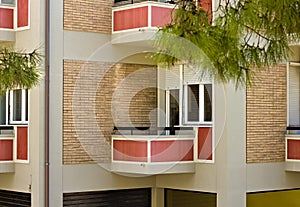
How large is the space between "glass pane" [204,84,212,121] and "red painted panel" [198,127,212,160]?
0.29 meters

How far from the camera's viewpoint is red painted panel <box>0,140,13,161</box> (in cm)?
1484

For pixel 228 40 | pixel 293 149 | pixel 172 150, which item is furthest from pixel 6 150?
pixel 228 40

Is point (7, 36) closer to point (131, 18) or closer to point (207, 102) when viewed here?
point (131, 18)

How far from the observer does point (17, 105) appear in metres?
15.5

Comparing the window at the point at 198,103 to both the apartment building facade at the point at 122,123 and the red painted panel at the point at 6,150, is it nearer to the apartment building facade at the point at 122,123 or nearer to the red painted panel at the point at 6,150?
the apartment building facade at the point at 122,123

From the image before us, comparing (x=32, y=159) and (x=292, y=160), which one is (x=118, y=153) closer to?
(x=32, y=159)

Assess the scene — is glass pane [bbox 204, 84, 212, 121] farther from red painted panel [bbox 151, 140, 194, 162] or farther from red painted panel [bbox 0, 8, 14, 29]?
red painted panel [bbox 0, 8, 14, 29]

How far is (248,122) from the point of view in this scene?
1513cm

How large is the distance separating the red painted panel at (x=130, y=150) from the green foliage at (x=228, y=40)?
8920mm

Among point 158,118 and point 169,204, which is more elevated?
point 158,118

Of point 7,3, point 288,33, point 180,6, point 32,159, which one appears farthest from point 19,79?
point 7,3

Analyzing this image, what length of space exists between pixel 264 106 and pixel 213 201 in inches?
92.8

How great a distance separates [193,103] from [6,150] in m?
3.97

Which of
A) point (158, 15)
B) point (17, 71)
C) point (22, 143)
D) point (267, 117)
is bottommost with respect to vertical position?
point (22, 143)
